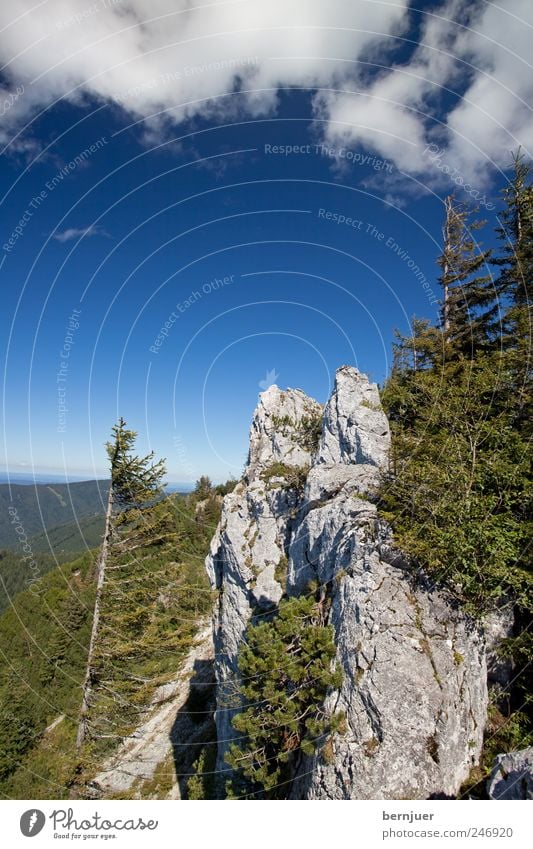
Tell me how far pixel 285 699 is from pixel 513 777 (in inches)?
223

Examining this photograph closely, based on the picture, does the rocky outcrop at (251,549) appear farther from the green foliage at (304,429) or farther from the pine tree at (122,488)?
the pine tree at (122,488)

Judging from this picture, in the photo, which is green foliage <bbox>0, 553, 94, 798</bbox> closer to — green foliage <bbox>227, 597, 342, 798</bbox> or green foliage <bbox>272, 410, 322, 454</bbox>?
green foliage <bbox>272, 410, 322, 454</bbox>

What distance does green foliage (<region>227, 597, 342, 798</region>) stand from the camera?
9914 mm

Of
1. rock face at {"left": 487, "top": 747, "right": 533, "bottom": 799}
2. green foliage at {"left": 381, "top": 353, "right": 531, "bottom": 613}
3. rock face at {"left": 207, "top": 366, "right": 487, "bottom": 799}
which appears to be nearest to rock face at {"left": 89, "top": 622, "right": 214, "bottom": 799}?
rock face at {"left": 207, "top": 366, "right": 487, "bottom": 799}

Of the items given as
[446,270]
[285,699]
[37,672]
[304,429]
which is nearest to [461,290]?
[446,270]

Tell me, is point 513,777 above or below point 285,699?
above

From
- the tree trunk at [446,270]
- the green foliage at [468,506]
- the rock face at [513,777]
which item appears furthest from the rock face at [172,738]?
the tree trunk at [446,270]

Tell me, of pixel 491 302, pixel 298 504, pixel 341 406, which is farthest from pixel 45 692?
pixel 491 302

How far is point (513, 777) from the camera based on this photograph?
7.57 m

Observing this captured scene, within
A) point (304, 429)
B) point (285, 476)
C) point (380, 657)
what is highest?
point (304, 429)

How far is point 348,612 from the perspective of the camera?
34.3 feet

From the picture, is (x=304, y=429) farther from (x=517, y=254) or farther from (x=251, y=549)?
(x=517, y=254)

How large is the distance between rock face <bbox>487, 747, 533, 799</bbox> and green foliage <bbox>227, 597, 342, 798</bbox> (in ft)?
12.7
